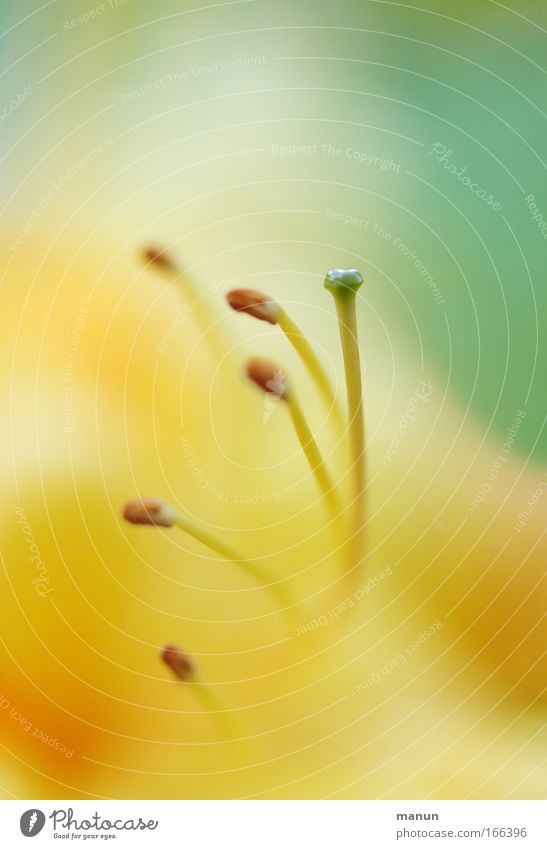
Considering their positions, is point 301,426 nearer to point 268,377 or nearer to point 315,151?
point 268,377

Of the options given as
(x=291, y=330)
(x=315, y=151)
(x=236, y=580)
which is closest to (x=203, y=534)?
(x=236, y=580)

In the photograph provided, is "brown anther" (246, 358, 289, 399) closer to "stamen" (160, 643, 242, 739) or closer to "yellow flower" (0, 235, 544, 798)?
"yellow flower" (0, 235, 544, 798)
